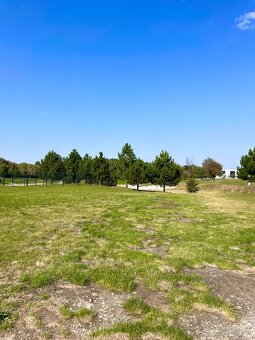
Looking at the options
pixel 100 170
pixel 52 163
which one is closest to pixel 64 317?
pixel 100 170

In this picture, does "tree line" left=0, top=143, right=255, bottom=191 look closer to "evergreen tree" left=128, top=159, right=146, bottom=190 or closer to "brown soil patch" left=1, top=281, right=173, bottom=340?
"evergreen tree" left=128, top=159, right=146, bottom=190

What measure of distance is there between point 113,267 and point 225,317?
11.6ft

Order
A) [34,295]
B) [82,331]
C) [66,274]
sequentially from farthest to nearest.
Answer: [66,274], [34,295], [82,331]

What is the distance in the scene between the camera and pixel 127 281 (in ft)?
25.3

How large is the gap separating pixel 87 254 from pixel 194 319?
487cm

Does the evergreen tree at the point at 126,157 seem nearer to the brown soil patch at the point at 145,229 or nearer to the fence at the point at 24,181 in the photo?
the fence at the point at 24,181

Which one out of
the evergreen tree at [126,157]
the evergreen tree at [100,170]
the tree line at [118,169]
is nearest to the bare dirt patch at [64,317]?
the tree line at [118,169]

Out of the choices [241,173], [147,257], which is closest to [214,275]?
[147,257]

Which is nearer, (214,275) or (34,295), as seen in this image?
(34,295)

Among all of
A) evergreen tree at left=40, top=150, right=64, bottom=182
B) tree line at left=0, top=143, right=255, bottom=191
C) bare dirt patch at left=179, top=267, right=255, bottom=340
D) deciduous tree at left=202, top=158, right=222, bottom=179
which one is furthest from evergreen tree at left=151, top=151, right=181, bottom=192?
deciduous tree at left=202, top=158, right=222, bottom=179

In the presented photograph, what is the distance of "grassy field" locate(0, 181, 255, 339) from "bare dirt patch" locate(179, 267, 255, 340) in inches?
8.9

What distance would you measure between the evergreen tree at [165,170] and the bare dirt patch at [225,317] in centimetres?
4605

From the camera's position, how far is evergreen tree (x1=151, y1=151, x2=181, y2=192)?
5441 cm

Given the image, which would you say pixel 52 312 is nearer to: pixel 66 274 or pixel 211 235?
pixel 66 274
